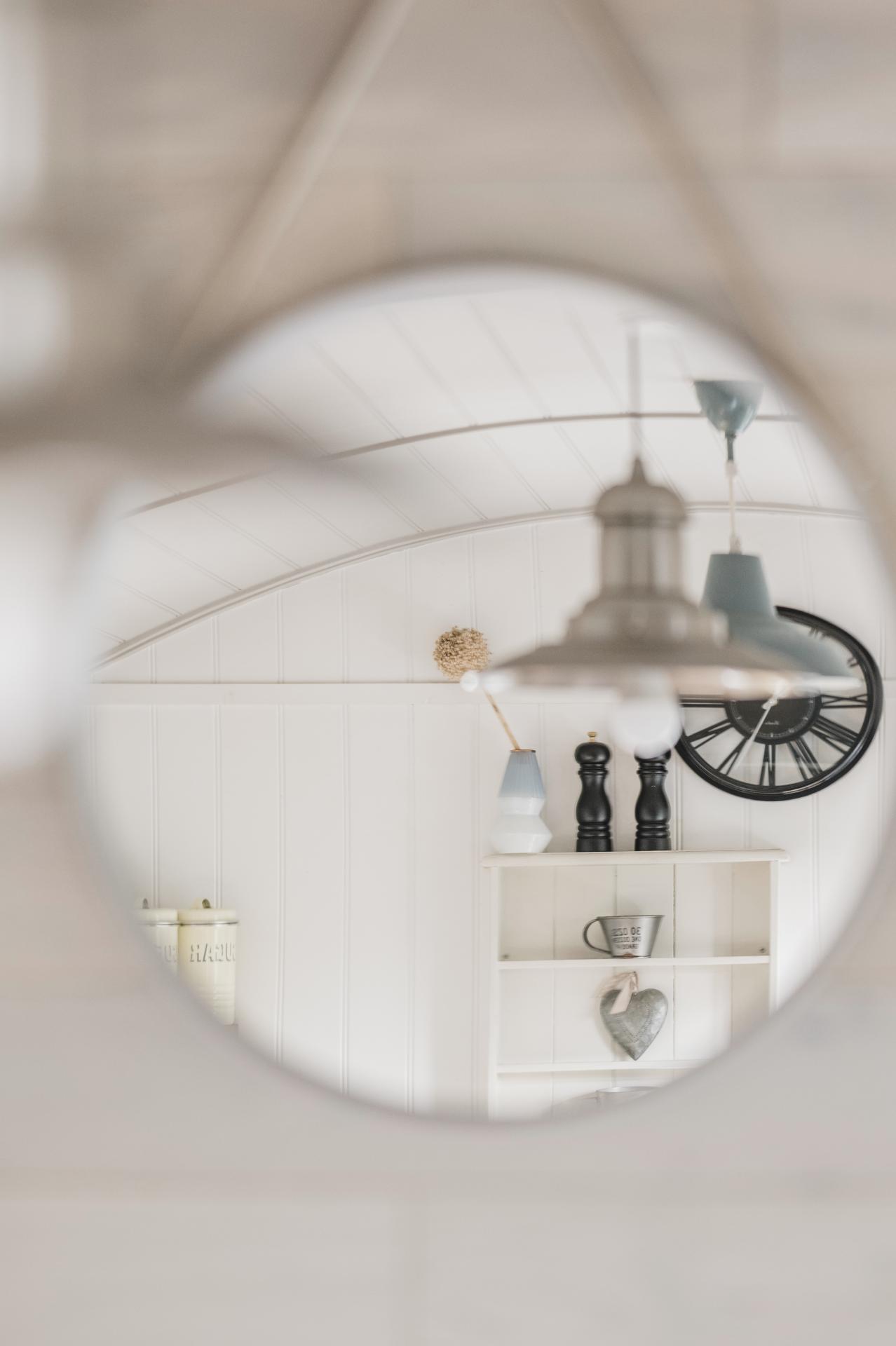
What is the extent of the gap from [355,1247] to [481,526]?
535 millimetres

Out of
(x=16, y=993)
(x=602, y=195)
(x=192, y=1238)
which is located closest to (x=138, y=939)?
(x=16, y=993)

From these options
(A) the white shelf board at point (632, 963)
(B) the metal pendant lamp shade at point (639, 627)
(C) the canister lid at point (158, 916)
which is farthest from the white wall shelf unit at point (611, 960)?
(C) the canister lid at point (158, 916)

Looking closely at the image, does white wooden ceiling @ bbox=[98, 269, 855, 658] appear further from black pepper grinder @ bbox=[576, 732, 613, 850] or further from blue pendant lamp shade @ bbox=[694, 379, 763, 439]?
black pepper grinder @ bbox=[576, 732, 613, 850]

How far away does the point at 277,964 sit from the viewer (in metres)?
0.70

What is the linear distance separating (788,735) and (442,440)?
319mm

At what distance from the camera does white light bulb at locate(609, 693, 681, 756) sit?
0.71 metres

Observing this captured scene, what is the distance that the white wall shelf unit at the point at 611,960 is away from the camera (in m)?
0.69

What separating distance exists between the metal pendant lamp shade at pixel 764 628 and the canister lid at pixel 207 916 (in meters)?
0.40

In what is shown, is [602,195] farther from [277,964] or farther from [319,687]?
[277,964]

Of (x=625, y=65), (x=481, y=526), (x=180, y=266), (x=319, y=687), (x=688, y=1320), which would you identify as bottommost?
(x=688, y=1320)

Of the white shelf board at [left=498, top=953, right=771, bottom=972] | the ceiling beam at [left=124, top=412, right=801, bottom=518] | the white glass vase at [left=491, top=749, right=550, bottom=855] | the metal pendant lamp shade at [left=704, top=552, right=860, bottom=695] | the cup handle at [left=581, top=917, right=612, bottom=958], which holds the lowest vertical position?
the white shelf board at [left=498, top=953, right=771, bottom=972]

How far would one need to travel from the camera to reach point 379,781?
716mm

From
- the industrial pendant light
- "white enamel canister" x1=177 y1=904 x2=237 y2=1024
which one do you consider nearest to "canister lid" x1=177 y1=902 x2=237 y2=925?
"white enamel canister" x1=177 y1=904 x2=237 y2=1024

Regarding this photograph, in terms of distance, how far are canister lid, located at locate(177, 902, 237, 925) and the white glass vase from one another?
187mm
